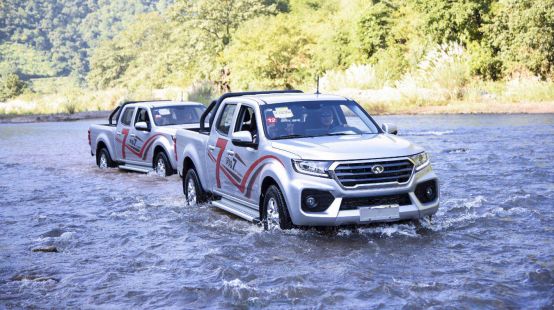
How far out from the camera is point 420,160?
10.1 meters

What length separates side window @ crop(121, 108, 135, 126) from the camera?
19406 millimetres

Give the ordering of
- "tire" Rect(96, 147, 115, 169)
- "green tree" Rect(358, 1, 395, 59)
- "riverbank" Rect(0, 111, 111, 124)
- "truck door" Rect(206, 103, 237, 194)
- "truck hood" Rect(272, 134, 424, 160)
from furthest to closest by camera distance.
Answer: "green tree" Rect(358, 1, 395, 59) < "riverbank" Rect(0, 111, 111, 124) < "tire" Rect(96, 147, 115, 169) < "truck door" Rect(206, 103, 237, 194) < "truck hood" Rect(272, 134, 424, 160)

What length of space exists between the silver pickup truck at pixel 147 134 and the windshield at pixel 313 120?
6.13m

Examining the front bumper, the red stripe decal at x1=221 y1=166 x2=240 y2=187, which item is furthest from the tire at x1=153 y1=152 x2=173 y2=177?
the front bumper

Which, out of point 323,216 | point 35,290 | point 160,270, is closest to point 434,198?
point 323,216

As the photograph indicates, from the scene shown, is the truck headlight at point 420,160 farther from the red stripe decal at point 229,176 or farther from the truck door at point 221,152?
the truck door at point 221,152

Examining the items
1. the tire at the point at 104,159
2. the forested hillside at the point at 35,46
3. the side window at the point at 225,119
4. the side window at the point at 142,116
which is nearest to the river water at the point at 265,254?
the side window at the point at 225,119

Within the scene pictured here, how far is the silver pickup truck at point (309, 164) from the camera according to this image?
9.69 m

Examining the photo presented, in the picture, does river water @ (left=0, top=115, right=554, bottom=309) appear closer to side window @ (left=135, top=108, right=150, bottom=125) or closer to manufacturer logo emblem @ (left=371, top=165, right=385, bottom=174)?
manufacturer logo emblem @ (left=371, top=165, right=385, bottom=174)

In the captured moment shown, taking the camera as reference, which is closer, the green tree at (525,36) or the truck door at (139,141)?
the truck door at (139,141)

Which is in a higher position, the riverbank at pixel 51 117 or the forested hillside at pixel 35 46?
the forested hillside at pixel 35 46

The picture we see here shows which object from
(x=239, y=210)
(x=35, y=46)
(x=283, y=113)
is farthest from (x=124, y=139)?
(x=35, y=46)

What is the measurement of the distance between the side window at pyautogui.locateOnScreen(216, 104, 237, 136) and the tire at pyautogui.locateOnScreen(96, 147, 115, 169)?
8.55 metres

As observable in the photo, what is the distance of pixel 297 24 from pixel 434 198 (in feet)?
201
